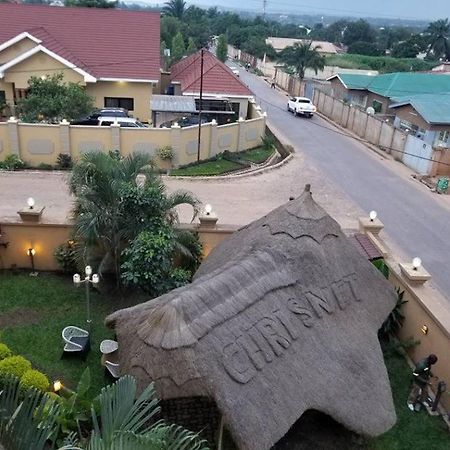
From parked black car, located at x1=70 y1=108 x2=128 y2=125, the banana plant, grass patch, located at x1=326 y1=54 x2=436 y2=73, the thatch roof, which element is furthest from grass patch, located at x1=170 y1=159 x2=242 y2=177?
grass patch, located at x1=326 y1=54 x2=436 y2=73

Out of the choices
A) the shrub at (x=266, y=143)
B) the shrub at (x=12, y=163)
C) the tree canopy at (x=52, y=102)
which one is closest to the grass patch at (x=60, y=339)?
the shrub at (x=12, y=163)

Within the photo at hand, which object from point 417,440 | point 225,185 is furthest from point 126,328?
point 225,185

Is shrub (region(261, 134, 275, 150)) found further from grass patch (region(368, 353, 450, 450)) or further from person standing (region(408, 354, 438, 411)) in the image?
person standing (region(408, 354, 438, 411))

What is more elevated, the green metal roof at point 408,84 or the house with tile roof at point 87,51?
the house with tile roof at point 87,51

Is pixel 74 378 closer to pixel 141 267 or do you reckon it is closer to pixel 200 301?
pixel 141 267

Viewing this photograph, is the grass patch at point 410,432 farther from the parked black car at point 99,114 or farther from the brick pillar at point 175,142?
the parked black car at point 99,114

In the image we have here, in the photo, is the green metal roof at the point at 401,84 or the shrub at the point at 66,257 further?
the green metal roof at the point at 401,84
